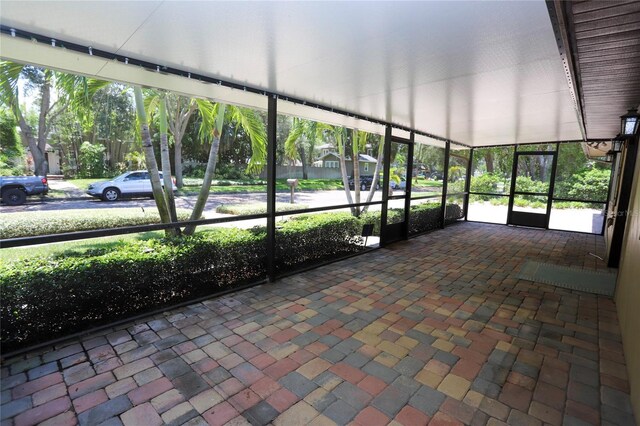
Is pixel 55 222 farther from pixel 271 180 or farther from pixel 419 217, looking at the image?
pixel 419 217

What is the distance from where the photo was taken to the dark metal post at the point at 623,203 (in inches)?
190

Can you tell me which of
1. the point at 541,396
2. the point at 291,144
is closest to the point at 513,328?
the point at 541,396

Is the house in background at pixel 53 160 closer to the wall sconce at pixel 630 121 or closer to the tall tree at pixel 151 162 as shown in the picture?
the tall tree at pixel 151 162

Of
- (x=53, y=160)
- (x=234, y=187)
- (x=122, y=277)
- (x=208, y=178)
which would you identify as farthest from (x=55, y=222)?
(x=53, y=160)

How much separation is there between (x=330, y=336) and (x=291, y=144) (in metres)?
5.67

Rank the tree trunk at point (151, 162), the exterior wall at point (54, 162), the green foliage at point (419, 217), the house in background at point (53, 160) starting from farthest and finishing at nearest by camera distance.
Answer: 1. the exterior wall at point (54, 162)
2. the house in background at point (53, 160)
3. the green foliage at point (419, 217)
4. the tree trunk at point (151, 162)

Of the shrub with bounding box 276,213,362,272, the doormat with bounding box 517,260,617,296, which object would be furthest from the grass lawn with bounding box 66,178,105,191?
the doormat with bounding box 517,260,617,296

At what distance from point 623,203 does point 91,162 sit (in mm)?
21467

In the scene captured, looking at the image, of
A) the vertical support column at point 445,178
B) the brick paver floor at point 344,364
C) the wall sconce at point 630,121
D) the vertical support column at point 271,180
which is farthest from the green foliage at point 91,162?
the wall sconce at point 630,121

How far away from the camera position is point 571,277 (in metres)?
4.48

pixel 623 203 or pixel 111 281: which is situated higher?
pixel 623 203

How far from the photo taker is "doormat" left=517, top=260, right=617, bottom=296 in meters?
4.08

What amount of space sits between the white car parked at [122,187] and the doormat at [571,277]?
13899mm

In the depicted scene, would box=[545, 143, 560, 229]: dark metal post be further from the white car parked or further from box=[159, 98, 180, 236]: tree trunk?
the white car parked
